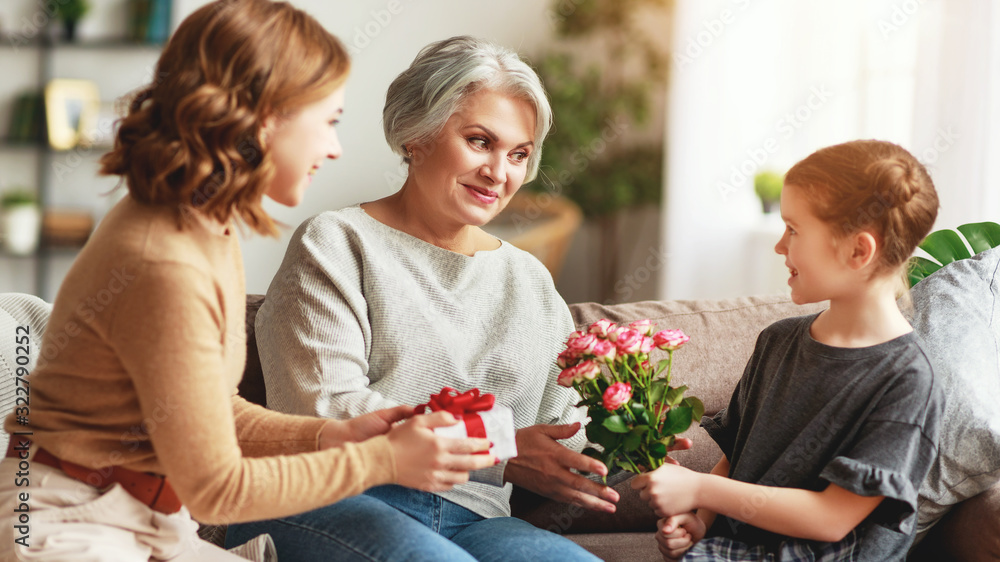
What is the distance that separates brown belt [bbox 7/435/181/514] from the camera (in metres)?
1.06

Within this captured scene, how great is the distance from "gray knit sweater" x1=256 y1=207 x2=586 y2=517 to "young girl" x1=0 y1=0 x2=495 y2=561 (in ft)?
1.16

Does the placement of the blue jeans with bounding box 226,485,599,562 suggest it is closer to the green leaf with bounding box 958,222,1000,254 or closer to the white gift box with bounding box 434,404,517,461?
the white gift box with bounding box 434,404,517,461

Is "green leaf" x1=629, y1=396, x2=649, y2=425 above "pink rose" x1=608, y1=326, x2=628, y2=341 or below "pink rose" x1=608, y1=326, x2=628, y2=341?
below

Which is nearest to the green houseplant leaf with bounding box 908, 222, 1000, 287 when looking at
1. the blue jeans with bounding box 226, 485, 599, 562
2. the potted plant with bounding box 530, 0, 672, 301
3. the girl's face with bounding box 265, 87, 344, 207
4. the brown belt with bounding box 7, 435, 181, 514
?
the blue jeans with bounding box 226, 485, 599, 562

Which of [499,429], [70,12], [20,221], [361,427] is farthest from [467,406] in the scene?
[70,12]

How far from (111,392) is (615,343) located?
71 centimetres

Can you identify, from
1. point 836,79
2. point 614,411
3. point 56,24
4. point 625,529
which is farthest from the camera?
point 56,24

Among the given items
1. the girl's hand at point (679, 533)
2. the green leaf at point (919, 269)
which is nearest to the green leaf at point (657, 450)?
the girl's hand at point (679, 533)

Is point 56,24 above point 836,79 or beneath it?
above

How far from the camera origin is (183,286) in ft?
3.17

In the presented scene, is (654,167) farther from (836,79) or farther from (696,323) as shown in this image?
(696,323)

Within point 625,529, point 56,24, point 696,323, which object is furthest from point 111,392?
point 56,24

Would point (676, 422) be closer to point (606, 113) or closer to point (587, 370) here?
point (587, 370)

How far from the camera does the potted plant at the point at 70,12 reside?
14.8ft
